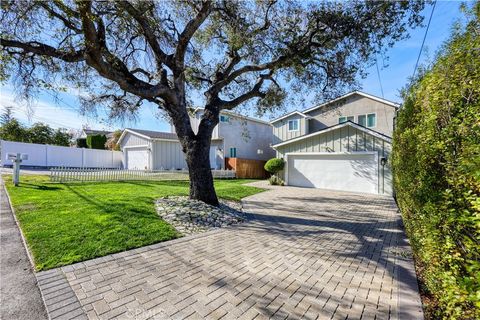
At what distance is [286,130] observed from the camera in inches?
845

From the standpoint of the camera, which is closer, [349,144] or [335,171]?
[349,144]

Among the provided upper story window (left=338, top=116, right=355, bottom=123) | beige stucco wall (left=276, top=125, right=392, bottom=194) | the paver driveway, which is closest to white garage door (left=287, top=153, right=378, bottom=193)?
beige stucco wall (left=276, top=125, right=392, bottom=194)

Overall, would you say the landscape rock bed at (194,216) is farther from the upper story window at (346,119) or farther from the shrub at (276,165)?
the upper story window at (346,119)

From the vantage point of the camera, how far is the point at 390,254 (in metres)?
4.64

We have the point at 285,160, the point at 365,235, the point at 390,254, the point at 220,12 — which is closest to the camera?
the point at 390,254

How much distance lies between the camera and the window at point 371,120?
1813cm

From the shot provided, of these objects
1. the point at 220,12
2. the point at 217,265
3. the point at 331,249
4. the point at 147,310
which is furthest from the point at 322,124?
the point at 147,310

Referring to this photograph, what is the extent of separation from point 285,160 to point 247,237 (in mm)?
12068

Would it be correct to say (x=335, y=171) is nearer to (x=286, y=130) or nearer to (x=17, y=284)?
Result: (x=286, y=130)

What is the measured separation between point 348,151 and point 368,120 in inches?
243

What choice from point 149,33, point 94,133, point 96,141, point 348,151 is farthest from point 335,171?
point 94,133

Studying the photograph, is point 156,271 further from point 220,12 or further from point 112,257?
point 220,12

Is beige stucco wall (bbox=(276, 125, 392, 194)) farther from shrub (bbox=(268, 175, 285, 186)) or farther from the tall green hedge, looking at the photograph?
the tall green hedge

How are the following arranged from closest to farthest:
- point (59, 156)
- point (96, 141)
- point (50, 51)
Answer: point (50, 51) → point (59, 156) → point (96, 141)
